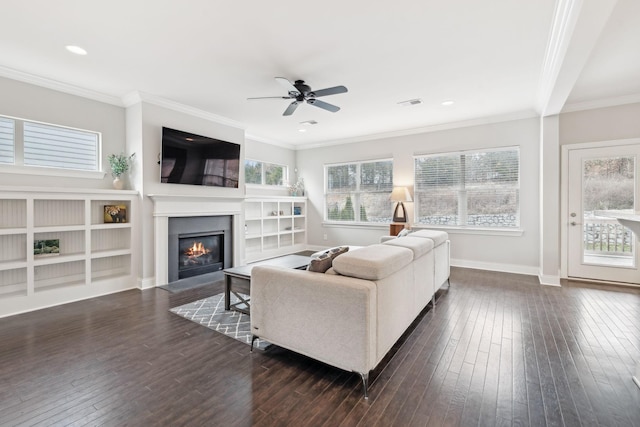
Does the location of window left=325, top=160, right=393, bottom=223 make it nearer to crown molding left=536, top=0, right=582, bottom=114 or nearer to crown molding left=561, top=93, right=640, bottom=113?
crown molding left=561, top=93, right=640, bottom=113

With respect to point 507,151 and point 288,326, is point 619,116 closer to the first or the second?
point 507,151

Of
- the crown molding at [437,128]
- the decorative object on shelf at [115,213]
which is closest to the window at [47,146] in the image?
the decorative object on shelf at [115,213]

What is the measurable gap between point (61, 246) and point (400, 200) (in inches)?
208

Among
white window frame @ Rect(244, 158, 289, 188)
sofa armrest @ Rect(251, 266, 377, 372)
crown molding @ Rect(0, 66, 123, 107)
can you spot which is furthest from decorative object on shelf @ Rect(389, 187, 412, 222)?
crown molding @ Rect(0, 66, 123, 107)

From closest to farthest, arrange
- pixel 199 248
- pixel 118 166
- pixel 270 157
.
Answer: pixel 118 166
pixel 199 248
pixel 270 157

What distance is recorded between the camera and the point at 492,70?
3.39 m

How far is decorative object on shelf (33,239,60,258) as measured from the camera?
139 inches

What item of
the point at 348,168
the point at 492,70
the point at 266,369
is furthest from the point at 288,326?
the point at 348,168

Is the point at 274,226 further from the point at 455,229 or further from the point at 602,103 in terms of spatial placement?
the point at 602,103

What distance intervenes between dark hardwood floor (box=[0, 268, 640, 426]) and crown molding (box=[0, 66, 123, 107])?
2.76 metres

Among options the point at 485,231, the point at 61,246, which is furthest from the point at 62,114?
the point at 485,231

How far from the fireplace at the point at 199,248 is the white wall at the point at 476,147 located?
2823 mm

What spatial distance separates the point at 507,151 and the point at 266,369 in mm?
5240

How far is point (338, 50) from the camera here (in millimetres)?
2959
